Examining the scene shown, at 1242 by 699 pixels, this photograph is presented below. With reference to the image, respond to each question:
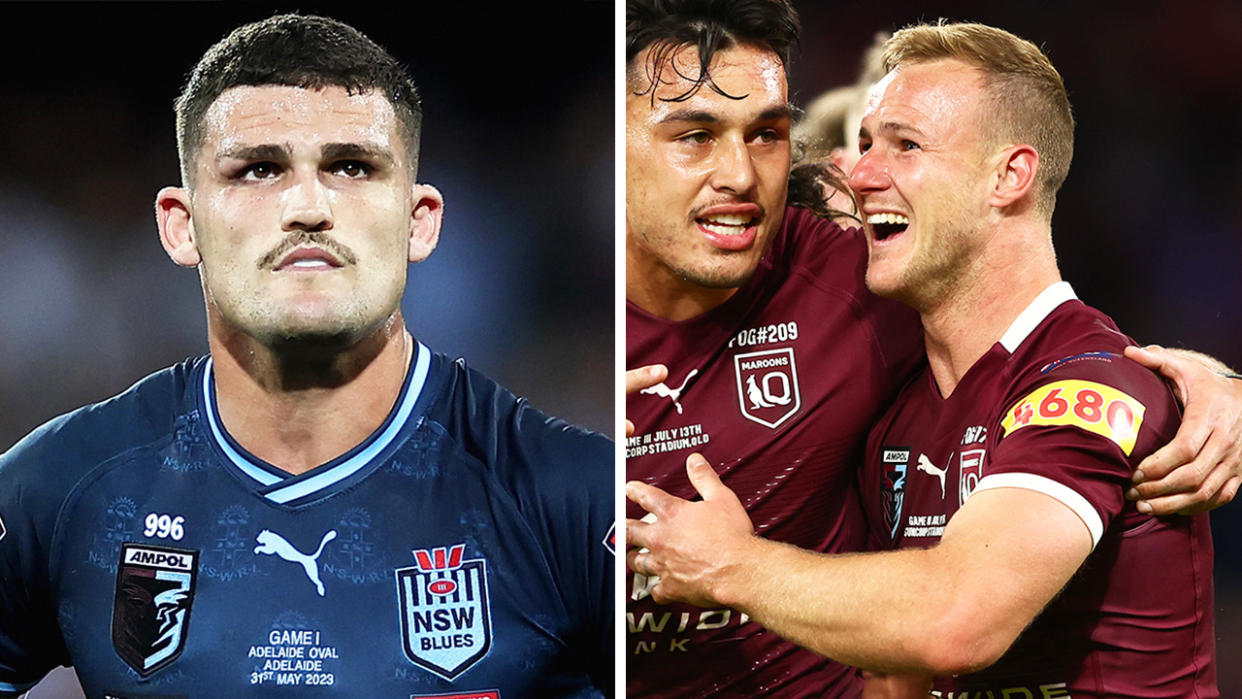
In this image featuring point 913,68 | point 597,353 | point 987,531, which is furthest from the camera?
point 597,353

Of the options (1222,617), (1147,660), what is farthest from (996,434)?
(1222,617)

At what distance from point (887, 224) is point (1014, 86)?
0.31m

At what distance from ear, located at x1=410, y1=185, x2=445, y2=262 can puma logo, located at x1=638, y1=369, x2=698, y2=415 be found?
480 millimetres

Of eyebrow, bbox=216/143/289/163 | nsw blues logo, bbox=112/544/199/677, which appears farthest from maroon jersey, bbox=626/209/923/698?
nsw blues logo, bbox=112/544/199/677

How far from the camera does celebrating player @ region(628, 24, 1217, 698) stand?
5.36 feet

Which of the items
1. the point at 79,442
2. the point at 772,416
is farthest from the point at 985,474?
the point at 79,442

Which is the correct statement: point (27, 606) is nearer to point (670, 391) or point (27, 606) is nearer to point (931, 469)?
point (670, 391)

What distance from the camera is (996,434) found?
1.84m

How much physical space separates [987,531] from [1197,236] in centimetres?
83

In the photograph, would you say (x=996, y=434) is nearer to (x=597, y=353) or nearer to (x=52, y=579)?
(x=597, y=353)

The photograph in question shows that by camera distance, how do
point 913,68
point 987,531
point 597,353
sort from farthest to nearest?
point 597,353 → point 913,68 → point 987,531

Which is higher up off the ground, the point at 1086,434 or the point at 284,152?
the point at 284,152

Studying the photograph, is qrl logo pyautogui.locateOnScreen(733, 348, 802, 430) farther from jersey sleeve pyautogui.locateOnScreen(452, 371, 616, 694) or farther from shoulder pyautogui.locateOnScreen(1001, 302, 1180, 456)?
shoulder pyautogui.locateOnScreen(1001, 302, 1180, 456)

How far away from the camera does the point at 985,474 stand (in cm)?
184
